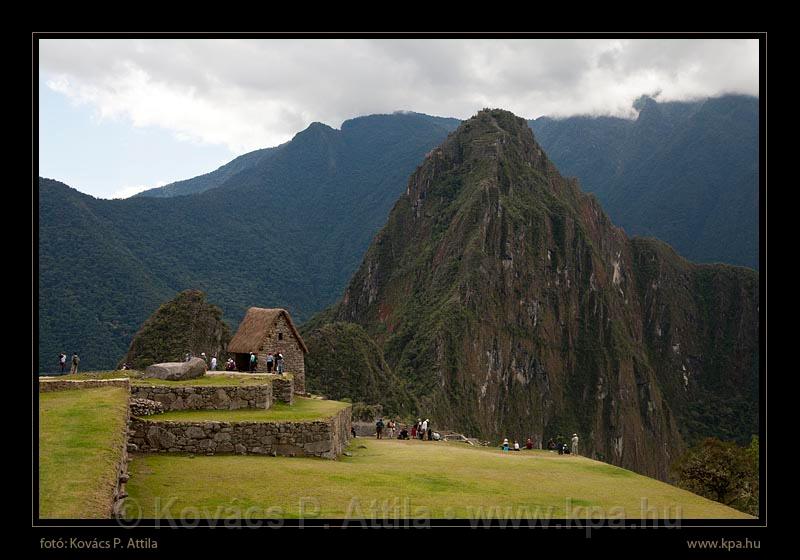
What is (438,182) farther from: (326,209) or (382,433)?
(382,433)

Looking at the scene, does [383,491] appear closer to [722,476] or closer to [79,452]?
[79,452]

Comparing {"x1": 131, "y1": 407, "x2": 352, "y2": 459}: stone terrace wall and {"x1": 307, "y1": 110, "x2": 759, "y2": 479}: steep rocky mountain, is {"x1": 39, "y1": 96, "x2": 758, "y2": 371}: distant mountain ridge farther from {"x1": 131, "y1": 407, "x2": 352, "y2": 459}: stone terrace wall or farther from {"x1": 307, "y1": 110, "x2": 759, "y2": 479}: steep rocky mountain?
{"x1": 131, "y1": 407, "x2": 352, "y2": 459}: stone terrace wall

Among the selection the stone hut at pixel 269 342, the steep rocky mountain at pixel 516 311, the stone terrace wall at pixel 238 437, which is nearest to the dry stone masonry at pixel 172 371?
the stone terrace wall at pixel 238 437

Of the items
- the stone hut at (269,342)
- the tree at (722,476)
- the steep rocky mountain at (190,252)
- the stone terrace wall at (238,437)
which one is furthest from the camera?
the steep rocky mountain at (190,252)

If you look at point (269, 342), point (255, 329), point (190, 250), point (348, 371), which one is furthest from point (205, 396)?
point (190, 250)

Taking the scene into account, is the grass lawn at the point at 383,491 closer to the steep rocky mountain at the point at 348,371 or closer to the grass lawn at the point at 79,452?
the grass lawn at the point at 79,452

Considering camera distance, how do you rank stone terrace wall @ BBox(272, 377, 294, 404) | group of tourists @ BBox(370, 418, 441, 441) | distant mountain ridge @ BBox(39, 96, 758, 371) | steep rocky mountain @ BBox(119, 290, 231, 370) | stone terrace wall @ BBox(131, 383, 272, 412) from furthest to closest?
distant mountain ridge @ BBox(39, 96, 758, 371), steep rocky mountain @ BBox(119, 290, 231, 370), group of tourists @ BBox(370, 418, 441, 441), stone terrace wall @ BBox(272, 377, 294, 404), stone terrace wall @ BBox(131, 383, 272, 412)

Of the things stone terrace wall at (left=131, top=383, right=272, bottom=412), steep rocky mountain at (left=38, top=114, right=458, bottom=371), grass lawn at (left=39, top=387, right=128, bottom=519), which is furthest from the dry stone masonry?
steep rocky mountain at (left=38, top=114, right=458, bottom=371)
